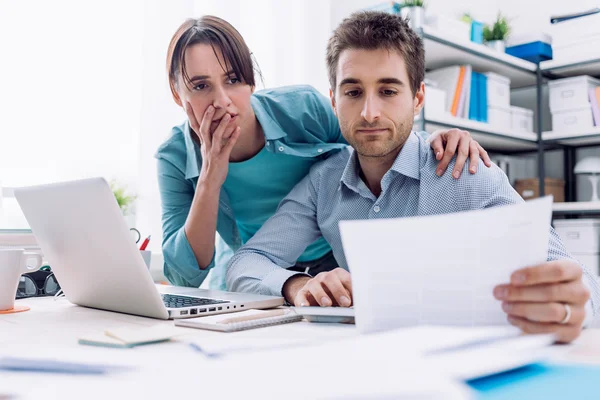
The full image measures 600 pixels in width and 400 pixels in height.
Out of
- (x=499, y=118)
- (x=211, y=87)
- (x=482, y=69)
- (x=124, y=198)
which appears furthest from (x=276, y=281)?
(x=482, y=69)

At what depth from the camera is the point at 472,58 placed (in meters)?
2.73

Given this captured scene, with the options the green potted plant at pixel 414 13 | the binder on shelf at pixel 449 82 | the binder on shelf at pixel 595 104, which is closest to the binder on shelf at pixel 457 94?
the binder on shelf at pixel 449 82

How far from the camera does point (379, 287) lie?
1.95ft

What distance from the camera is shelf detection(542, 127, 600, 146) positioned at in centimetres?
277

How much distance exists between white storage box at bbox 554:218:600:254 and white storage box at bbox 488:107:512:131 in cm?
54

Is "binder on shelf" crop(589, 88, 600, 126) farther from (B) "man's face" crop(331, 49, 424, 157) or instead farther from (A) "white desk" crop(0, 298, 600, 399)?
(A) "white desk" crop(0, 298, 600, 399)

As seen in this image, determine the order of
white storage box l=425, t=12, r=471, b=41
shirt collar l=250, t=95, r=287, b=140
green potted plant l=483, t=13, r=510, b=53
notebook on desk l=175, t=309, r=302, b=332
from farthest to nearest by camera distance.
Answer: green potted plant l=483, t=13, r=510, b=53 < white storage box l=425, t=12, r=471, b=41 < shirt collar l=250, t=95, r=287, b=140 < notebook on desk l=175, t=309, r=302, b=332

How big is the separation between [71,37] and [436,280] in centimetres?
194

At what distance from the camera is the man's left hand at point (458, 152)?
1150mm

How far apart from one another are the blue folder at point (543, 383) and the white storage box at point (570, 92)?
104 inches

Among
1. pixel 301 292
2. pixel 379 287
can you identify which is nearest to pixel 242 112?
pixel 301 292

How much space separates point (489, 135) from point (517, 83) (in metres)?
0.66

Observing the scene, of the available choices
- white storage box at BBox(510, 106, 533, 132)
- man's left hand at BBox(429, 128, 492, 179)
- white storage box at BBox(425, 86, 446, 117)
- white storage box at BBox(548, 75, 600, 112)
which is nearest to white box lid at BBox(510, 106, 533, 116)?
white storage box at BBox(510, 106, 533, 132)

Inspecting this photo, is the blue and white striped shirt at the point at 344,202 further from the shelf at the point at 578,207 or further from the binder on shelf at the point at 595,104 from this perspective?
the binder on shelf at the point at 595,104
